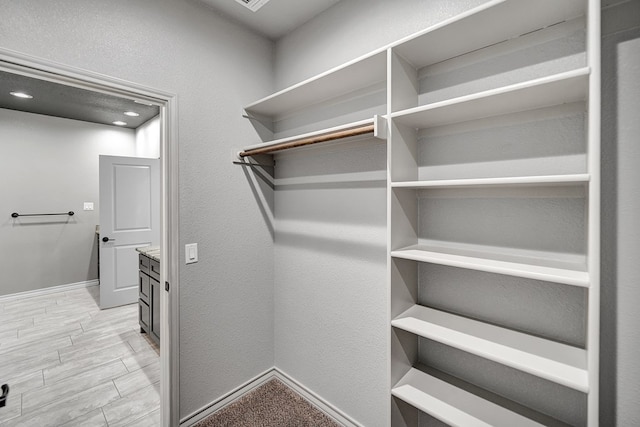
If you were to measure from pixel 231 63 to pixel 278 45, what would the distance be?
1.51 ft

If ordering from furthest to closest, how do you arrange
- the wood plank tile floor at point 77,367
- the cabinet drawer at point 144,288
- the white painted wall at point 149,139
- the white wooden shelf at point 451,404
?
the white painted wall at point 149,139
the cabinet drawer at point 144,288
the wood plank tile floor at point 77,367
the white wooden shelf at point 451,404

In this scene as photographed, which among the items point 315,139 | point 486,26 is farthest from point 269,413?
point 486,26

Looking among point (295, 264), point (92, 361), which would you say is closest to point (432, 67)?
point (295, 264)

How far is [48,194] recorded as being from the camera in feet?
14.2

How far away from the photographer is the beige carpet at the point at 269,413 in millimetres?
1812

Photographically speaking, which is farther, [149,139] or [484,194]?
[149,139]

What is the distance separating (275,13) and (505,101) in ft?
5.21

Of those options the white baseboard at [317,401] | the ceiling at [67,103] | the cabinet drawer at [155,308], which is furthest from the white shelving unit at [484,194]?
the ceiling at [67,103]

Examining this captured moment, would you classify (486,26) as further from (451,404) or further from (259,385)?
(259,385)

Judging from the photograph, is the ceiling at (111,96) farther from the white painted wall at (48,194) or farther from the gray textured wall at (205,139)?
the white painted wall at (48,194)

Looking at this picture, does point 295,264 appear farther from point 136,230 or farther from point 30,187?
point 30,187

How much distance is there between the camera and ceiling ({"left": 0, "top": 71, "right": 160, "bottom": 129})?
312 centimetres

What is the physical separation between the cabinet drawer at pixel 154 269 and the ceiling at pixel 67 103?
1671 mm

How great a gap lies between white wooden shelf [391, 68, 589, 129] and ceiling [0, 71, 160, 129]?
304cm
